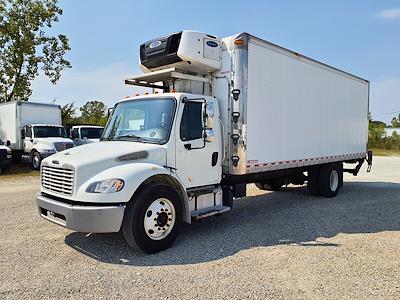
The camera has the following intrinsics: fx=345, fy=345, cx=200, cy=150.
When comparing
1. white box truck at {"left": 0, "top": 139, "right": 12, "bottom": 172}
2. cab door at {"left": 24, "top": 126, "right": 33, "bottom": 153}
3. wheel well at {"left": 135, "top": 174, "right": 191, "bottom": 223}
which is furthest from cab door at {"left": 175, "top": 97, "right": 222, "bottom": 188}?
cab door at {"left": 24, "top": 126, "right": 33, "bottom": 153}

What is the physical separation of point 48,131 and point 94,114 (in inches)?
957

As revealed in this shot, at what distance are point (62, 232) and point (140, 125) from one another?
2422 millimetres

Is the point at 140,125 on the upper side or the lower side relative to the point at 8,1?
lower

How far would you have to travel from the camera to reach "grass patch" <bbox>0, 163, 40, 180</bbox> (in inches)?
604

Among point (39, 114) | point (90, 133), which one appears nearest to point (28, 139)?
point (39, 114)

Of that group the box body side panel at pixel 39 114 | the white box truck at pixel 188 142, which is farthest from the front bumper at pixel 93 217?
the box body side panel at pixel 39 114

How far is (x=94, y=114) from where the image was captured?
40938mm

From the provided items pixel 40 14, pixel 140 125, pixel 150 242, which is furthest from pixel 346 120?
pixel 40 14

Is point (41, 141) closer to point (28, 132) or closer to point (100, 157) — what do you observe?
point (28, 132)

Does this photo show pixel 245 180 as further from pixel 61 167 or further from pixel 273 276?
pixel 61 167

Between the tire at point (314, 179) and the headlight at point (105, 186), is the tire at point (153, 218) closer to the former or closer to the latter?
the headlight at point (105, 186)

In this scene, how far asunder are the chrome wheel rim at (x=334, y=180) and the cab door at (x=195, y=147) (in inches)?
203

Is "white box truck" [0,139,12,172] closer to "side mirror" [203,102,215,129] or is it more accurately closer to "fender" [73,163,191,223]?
"fender" [73,163,191,223]

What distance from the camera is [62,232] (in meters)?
6.22
